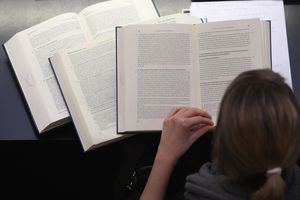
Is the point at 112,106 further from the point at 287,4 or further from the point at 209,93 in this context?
the point at 287,4

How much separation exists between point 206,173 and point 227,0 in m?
0.46

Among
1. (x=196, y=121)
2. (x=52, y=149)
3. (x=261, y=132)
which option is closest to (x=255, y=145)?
(x=261, y=132)

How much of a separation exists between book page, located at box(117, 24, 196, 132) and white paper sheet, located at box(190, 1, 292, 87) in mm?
122

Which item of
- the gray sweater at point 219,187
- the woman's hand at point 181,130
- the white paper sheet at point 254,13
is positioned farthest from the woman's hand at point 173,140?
the white paper sheet at point 254,13

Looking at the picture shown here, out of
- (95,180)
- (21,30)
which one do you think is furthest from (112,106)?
(95,180)

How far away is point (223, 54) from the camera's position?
0.89 meters

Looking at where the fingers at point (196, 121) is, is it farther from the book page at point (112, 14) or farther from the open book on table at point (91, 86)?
the book page at point (112, 14)

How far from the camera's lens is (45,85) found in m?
0.93

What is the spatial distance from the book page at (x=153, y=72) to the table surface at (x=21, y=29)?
13 cm

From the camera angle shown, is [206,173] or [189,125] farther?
[189,125]

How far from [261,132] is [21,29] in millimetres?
626

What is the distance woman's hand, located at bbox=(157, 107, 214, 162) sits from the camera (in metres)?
0.84

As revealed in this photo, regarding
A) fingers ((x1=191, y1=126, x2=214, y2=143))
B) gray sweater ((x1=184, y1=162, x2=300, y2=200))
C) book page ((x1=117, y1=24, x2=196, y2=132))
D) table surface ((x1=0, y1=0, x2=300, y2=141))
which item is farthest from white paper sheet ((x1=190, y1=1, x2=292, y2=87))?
gray sweater ((x1=184, y1=162, x2=300, y2=200))

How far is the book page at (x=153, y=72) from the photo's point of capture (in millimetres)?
876
